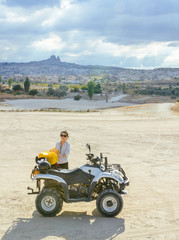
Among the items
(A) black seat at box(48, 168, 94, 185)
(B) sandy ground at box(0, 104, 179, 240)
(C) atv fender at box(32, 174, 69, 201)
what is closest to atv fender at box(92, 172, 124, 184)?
(A) black seat at box(48, 168, 94, 185)

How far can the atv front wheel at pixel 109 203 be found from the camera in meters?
7.79

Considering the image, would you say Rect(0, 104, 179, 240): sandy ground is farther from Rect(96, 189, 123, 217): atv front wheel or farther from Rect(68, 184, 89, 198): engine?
Rect(68, 184, 89, 198): engine

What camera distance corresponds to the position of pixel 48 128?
25.4 m

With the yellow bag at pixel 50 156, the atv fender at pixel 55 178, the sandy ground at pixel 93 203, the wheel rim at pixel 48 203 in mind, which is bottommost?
the sandy ground at pixel 93 203

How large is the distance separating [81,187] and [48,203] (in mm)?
838

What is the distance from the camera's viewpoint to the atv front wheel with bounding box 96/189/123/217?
7.79 meters

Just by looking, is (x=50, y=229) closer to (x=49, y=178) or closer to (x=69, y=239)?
(x=69, y=239)

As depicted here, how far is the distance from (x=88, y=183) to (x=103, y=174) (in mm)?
433

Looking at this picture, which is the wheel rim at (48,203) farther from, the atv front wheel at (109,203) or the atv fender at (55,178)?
the atv front wheel at (109,203)

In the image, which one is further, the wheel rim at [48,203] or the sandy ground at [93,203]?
the wheel rim at [48,203]

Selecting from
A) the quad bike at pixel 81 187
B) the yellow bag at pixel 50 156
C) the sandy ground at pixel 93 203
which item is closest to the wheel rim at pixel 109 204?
the quad bike at pixel 81 187

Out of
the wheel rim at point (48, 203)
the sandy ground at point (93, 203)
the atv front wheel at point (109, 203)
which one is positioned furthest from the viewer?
the wheel rim at point (48, 203)

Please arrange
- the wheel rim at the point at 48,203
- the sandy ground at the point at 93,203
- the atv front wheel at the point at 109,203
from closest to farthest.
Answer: the sandy ground at the point at 93,203 < the atv front wheel at the point at 109,203 < the wheel rim at the point at 48,203

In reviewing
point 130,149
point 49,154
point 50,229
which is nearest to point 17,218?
point 50,229
